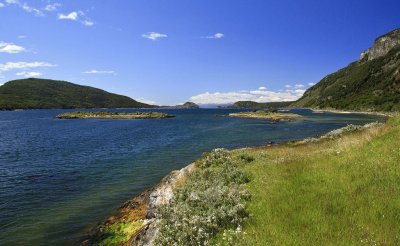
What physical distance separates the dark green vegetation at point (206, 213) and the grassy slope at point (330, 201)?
1.93ft

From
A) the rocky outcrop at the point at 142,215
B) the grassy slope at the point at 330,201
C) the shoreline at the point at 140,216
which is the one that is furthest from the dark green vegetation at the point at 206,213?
the shoreline at the point at 140,216

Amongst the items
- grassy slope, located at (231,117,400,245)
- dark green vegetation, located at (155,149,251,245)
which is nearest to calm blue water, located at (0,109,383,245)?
dark green vegetation, located at (155,149,251,245)

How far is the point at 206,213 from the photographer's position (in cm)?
1291

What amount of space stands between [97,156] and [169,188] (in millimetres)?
30450

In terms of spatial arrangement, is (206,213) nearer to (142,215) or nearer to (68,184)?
(142,215)

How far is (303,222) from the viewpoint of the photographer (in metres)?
10.5

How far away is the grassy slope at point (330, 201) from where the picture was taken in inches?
374

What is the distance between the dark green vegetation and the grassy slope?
59cm

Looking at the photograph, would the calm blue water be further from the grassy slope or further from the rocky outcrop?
the grassy slope

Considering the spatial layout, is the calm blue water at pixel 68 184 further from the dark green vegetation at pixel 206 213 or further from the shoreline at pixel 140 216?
the dark green vegetation at pixel 206 213

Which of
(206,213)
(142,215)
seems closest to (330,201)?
(206,213)

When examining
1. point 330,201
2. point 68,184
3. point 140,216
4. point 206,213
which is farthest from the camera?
point 68,184

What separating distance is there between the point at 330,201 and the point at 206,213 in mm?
4649

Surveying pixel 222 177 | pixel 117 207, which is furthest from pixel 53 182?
pixel 222 177
